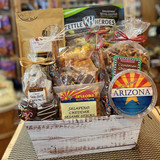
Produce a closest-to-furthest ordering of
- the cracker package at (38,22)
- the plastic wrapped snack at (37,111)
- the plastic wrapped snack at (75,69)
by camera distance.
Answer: the plastic wrapped snack at (37,111) → the plastic wrapped snack at (75,69) → the cracker package at (38,22)

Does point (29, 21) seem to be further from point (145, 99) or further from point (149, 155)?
point (149, 155)

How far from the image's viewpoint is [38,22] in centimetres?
98

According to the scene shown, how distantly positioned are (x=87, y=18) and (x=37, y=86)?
20.7 inches

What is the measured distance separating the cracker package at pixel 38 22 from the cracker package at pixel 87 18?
6cm

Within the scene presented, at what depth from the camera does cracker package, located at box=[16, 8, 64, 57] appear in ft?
3.18

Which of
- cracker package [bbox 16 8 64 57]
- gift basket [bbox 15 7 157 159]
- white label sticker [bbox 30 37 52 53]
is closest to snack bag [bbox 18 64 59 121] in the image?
gift basket [bbox 15 7 157 159]

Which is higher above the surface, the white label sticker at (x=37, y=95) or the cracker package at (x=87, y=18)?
the cracker package at (x=87, y=18)

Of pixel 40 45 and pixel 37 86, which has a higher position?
pixel 40 45

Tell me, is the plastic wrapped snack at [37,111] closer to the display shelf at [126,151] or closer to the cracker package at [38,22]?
the display shelf at [126,151]

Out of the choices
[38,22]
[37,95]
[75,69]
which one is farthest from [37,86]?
[38,22]

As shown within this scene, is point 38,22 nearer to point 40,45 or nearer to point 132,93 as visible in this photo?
point 40,45

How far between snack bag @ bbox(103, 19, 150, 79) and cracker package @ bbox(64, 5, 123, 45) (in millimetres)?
174

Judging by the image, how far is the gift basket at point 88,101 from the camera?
708mm

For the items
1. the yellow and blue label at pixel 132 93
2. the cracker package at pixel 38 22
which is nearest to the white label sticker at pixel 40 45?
the cracker package at pixel 38 22
